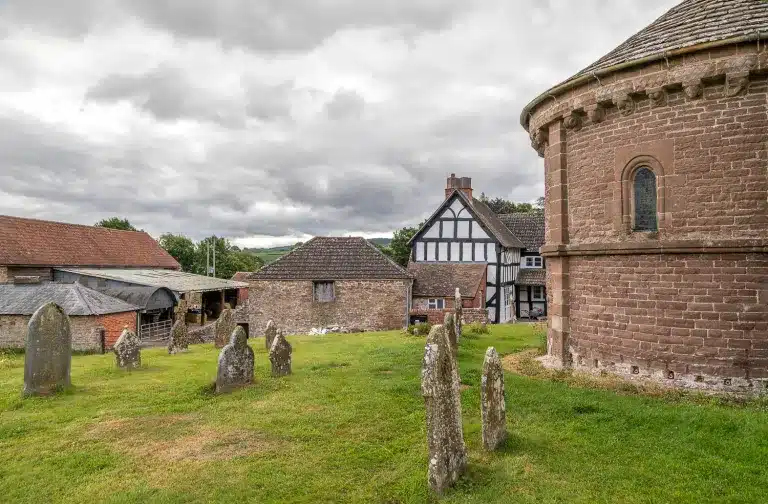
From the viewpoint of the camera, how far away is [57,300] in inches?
920

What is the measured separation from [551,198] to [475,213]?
20576mm

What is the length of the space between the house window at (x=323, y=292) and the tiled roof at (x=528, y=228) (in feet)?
53.9

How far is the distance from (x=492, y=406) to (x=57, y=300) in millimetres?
23030

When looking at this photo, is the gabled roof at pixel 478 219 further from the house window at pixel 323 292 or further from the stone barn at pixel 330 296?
the house window at pixel 323 292

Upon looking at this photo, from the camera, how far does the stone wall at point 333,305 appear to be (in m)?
29.4

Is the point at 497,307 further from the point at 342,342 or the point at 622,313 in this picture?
the point at 622,313

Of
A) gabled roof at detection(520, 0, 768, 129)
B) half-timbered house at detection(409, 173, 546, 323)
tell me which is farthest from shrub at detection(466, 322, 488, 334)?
half-timbered house at detection(409, 173, 546, 323)

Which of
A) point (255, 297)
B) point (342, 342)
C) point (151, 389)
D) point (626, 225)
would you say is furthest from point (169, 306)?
point (626, 225)

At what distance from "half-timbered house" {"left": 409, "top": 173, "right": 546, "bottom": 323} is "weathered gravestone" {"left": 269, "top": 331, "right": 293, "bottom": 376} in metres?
21.7

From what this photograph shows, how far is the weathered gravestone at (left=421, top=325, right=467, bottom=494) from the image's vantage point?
6.25 m

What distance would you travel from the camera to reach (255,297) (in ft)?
98.5

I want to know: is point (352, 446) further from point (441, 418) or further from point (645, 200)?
point (645, 200)

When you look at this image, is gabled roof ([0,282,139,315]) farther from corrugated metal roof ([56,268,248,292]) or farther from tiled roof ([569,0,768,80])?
tiled roof ([569,0,768,80])

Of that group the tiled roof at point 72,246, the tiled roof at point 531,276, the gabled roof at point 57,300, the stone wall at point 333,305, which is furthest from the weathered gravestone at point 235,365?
the tiled roof at point 72,246
